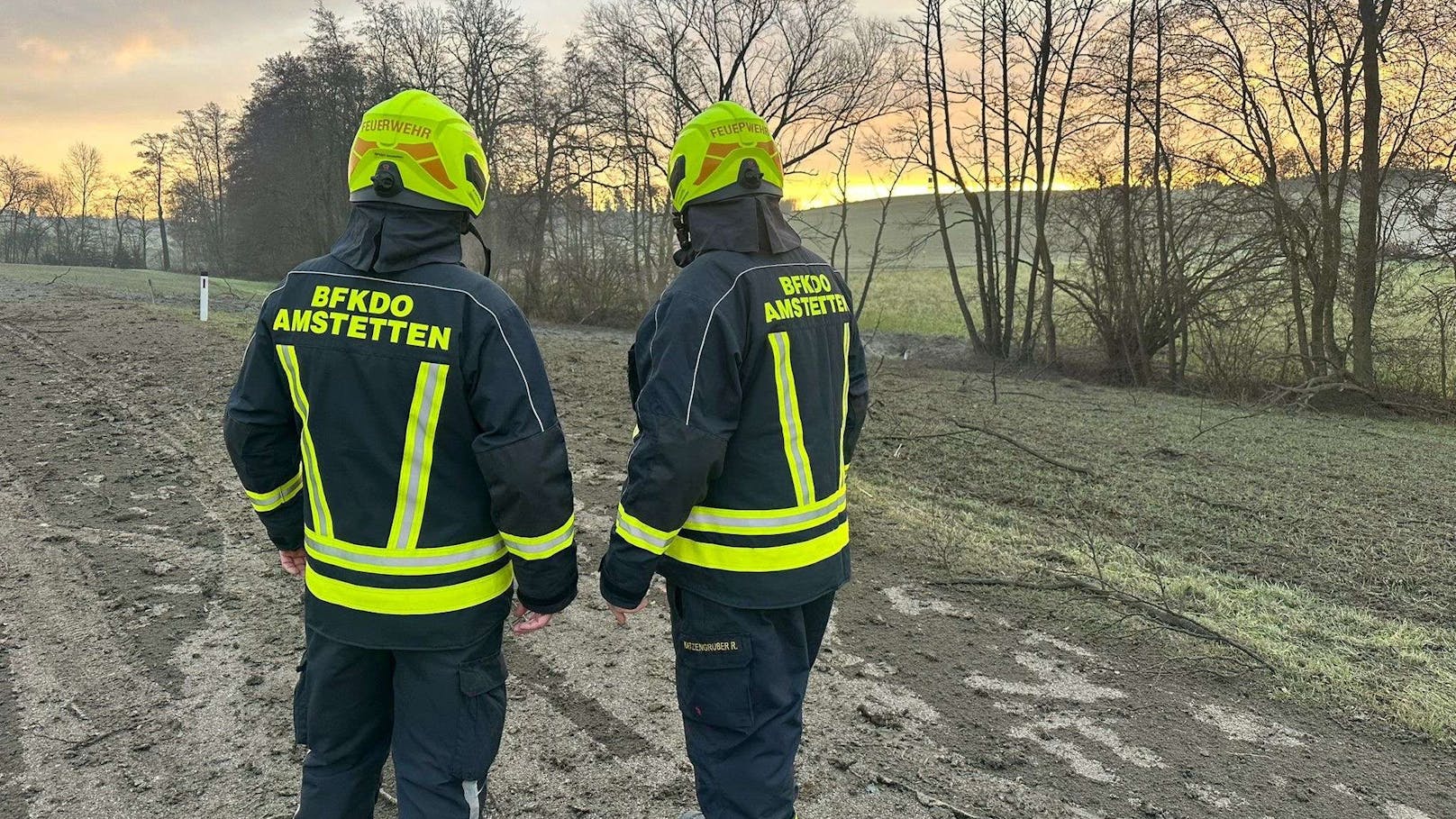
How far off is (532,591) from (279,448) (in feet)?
2.60

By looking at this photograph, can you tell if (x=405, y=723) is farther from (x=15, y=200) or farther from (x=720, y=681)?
(x=15, y=200)

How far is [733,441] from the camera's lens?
242cm

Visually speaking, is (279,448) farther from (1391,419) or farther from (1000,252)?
(1000,252)

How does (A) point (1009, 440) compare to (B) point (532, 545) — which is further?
(A) point (1009, 440)

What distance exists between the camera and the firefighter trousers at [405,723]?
2.18m

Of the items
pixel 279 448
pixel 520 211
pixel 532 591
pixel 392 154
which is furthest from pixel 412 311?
pixel 520 211

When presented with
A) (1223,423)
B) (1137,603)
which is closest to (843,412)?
(1137,603)

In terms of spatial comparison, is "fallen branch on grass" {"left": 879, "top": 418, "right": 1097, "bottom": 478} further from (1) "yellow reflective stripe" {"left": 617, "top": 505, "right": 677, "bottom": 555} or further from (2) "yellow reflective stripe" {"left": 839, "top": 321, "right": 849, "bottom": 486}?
(1) "yellow reflective stripe" {"left": 617, "top": 505, "right": 677, "bottom": 555}

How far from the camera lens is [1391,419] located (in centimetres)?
1319

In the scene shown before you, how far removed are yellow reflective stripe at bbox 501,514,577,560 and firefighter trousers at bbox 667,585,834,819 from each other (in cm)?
42

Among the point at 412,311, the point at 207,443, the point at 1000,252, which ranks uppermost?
the point at 1000,252

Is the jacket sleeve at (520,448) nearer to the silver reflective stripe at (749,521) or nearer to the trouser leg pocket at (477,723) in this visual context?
the trouser leg pocket at (477,723)

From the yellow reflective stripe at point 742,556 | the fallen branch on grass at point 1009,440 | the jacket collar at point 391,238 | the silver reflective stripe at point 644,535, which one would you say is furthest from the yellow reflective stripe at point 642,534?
the fallen branch on grass at point 1009,440

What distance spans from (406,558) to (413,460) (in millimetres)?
242
